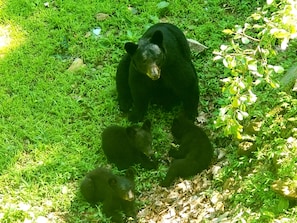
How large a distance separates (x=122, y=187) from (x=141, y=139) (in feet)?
2.43

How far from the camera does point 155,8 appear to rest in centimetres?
798

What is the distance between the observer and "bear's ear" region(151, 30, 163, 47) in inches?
226

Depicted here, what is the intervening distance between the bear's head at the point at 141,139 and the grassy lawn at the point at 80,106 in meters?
0.25

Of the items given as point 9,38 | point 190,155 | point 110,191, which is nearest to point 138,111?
point 190,155

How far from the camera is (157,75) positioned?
570cm

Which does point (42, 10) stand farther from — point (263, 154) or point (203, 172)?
point (263, 154)

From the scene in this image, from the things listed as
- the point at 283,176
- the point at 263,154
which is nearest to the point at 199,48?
the point at 263,154

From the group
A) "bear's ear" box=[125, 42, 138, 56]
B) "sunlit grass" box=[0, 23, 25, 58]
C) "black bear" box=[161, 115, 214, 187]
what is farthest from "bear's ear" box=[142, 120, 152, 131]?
"sunlit grass" box=[0, 23, 25, 58]

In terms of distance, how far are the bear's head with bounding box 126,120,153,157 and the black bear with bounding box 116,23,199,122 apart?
2.02 feet

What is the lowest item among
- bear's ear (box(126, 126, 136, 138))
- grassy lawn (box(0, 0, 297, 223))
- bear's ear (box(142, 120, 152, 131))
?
grassy lawn (box(0, 0, 297, 223))

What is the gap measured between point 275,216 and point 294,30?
1.84m

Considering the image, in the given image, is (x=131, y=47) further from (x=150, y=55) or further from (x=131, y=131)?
(x=131, y=131)

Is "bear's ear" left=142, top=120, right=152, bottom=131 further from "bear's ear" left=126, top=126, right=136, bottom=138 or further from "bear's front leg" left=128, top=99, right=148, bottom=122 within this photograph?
"bear's front leg" left=128, top=99, right=148, bottom=122

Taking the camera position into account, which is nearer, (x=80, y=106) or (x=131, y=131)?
(x=131, y=131)
